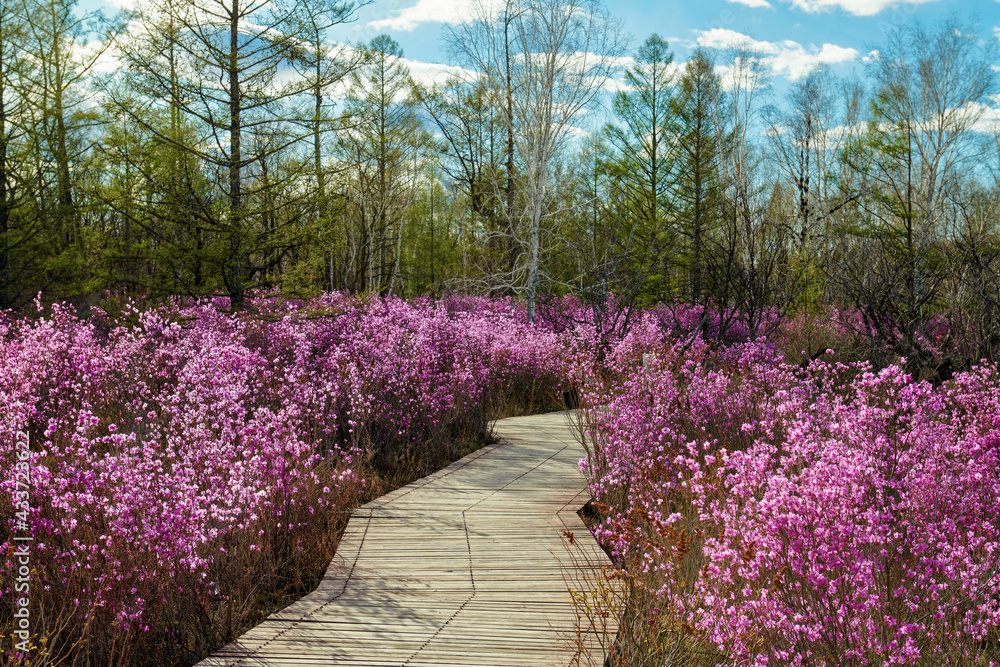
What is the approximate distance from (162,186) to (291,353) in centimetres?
366

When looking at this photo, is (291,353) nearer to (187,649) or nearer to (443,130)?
(187,649)

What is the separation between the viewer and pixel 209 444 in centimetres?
434

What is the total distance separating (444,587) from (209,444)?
1.76 meters

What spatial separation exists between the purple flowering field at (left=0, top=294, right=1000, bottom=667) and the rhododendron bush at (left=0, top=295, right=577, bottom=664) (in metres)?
0.03

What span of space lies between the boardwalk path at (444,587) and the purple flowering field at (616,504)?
0.27m

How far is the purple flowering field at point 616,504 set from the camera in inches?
102

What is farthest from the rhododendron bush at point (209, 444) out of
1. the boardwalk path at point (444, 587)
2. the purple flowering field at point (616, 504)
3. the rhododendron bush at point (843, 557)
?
the rhododendron bush at point (843, 557)

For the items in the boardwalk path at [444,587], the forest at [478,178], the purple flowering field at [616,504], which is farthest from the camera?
the forest at [478,178]

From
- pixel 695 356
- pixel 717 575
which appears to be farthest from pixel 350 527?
pixel 695 356

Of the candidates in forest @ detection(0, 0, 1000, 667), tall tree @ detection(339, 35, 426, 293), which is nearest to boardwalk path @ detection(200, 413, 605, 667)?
forest @ detection(0, 0, 1000, 667)

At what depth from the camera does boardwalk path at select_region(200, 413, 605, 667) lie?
123 inches

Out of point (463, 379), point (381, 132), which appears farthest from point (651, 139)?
point (463, 379)

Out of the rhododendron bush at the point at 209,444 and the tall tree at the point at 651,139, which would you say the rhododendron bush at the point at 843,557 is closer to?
the rhododendron bush at the point at 209,444

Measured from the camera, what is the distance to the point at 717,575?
9.59 ft
